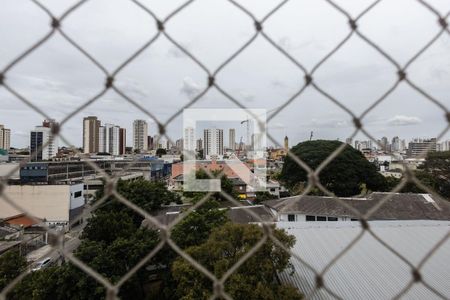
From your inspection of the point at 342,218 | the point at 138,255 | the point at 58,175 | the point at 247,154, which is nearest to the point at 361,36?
the point at 247,154

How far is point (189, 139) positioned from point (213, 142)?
21cm

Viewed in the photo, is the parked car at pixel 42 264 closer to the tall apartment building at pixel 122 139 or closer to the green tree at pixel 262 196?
the tall apartment building at pixel 122 139

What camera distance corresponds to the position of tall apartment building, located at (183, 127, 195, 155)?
2.57 feet

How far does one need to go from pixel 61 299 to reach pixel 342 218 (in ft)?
25.1

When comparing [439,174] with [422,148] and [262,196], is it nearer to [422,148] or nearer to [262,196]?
[262,196]

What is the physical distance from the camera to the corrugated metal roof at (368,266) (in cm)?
390

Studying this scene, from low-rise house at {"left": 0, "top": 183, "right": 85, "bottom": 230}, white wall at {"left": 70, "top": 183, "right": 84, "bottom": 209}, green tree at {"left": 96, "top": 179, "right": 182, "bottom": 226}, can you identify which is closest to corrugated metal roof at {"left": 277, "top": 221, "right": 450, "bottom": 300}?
green tree at {"left": 96, "top": 179, "right": 182, "bottom": 226}

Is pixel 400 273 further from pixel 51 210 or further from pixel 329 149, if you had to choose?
pixel 329 149

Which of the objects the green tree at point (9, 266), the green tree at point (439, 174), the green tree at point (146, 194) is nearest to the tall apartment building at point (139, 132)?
the green tree at point (9, 266)

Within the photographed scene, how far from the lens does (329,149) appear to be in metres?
16.5

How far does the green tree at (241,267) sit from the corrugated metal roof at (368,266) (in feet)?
1.69

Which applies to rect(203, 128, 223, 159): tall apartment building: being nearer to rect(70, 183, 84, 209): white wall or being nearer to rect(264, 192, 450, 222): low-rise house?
rect(264, 192, 450, 222): low-rise house

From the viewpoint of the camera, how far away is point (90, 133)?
1.11m

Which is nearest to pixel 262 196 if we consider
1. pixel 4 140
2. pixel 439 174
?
pixel 439 174
